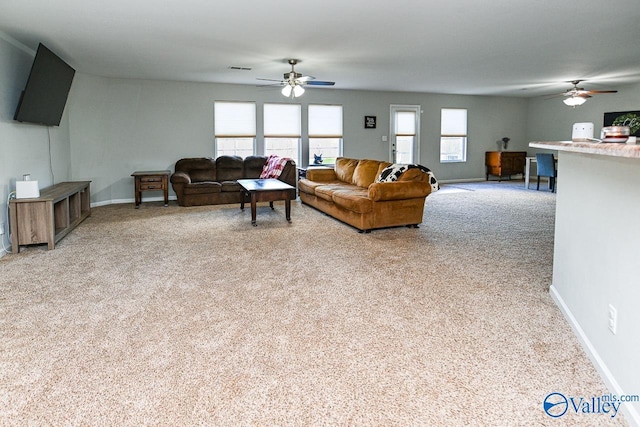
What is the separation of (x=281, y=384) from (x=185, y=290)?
60.5 inches

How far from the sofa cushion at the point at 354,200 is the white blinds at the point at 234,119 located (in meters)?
3.47

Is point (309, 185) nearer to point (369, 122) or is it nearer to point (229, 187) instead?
point (229, 187)

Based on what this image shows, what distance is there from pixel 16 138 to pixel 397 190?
435 centimetres

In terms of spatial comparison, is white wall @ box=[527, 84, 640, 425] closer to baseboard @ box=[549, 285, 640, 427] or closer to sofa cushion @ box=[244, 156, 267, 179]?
baseboard @ box=[549, 285, 640, 427]

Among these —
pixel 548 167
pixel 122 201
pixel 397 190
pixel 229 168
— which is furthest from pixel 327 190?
pixel 548 167

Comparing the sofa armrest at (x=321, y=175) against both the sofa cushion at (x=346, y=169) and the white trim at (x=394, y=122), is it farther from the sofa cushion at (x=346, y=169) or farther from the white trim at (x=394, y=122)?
the white trim at (x=394, y=122)

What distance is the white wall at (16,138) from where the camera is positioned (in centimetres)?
456

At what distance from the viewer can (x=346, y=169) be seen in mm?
7230

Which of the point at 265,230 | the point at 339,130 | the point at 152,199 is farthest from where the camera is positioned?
the point at 339,130

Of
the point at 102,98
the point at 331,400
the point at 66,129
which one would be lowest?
the point at 331,400

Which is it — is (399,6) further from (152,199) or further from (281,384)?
(152,199)

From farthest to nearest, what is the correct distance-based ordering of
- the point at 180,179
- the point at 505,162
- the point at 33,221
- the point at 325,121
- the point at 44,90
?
the point at 505,162 → the point at 325,121 → the point at 180,179 → the point at 44,90 → the point at 33,221

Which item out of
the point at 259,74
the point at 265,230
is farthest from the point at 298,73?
the point at 265,230

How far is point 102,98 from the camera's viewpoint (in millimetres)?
7566
